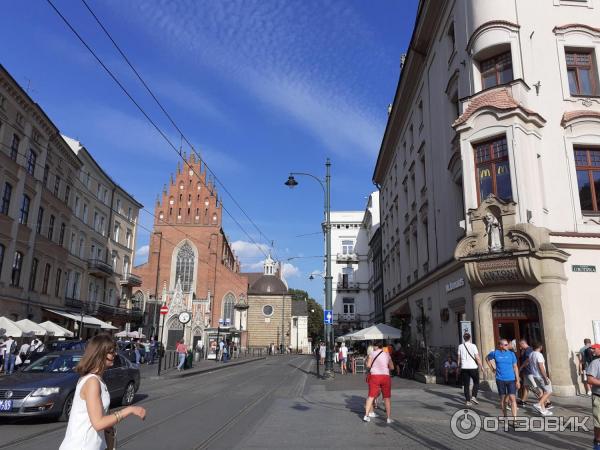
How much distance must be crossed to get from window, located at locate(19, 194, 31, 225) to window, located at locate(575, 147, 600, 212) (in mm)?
29371

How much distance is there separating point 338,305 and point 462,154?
47.6 metres

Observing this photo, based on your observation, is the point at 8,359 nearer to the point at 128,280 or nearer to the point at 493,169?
the point at 493,169

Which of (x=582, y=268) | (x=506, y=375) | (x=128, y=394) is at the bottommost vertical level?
(x=128, y=394)

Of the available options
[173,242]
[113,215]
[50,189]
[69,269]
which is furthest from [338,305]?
[50,189]

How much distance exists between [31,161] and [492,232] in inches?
1093

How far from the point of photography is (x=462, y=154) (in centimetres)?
1655

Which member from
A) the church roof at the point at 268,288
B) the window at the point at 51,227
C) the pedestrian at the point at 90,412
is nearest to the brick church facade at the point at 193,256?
the church roof at the point at 268,288

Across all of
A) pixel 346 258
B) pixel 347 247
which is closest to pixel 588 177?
pixel 346 258

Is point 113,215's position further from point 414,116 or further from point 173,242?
point 414,116

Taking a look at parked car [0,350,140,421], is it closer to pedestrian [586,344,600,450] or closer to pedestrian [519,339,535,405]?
pedestrian [586,344,600,450]

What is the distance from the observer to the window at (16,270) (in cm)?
2825

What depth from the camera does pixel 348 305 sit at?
62188 mm

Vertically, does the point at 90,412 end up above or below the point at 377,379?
above

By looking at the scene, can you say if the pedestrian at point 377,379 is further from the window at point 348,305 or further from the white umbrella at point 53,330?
the window at point 348,305
